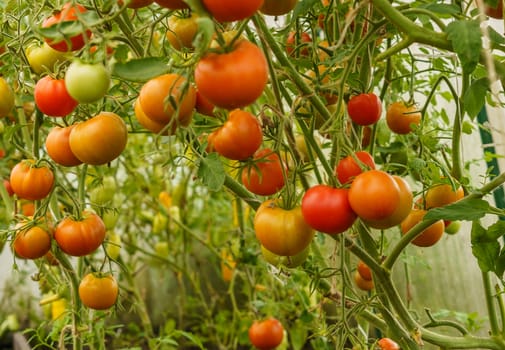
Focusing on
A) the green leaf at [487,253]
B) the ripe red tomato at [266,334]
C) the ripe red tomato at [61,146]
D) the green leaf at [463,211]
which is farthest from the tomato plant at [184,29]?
the ripe red tomato at [266,334]

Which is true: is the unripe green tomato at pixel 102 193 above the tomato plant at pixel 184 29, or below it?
below

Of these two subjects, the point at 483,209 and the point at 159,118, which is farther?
the point at 483,209

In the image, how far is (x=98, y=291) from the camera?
3.12 feet

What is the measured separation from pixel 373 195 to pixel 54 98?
36cm

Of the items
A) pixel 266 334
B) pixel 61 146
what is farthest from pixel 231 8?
pixel 266 334

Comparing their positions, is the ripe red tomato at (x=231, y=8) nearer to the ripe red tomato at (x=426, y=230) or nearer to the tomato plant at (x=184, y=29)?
the tomato plant at (x=184, y=29)

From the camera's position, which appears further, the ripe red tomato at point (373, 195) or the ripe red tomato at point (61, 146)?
the ripe red tomato at point (61, 146)

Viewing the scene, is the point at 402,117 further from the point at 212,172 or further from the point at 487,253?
the point at 212,172

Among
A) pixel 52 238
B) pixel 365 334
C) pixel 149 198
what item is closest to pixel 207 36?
pixel 52 238

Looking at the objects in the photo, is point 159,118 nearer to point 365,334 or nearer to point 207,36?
point 207,36

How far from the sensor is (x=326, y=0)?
0.94 metres

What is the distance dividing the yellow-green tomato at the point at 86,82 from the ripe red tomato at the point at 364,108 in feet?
1.18

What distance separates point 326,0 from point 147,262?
70.0 inches

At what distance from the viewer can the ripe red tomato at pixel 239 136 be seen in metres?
0.57
